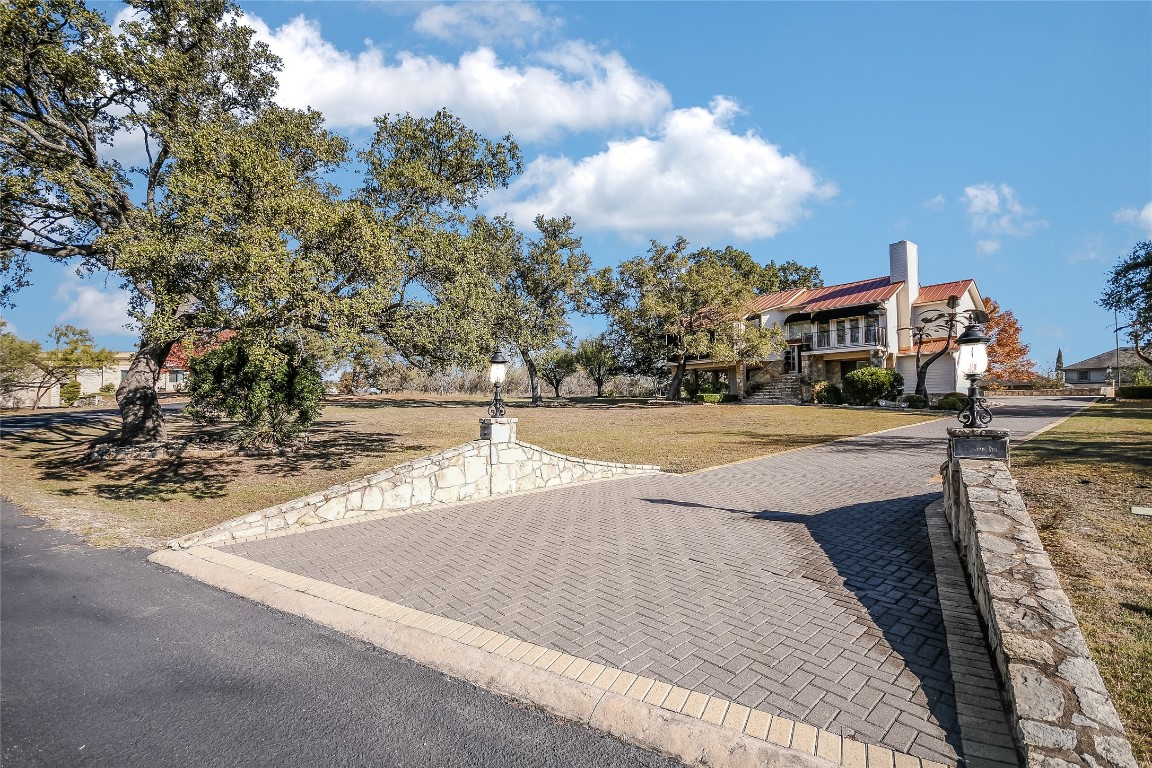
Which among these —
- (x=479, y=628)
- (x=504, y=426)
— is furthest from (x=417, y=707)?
(x=504, y=426)

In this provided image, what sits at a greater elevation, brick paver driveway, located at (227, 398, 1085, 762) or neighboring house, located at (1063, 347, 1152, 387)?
neighboring house, located at (1063, 347, 1152, 387)

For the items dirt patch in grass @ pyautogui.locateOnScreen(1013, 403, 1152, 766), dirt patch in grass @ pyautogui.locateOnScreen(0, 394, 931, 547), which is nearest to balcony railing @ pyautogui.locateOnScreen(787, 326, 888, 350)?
dirt patch in grass @ pyautogui.locateOnScreen(0, 394, 931, 547)

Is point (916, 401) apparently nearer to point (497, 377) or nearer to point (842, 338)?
point (842, 338)

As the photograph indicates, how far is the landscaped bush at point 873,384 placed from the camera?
25141mm

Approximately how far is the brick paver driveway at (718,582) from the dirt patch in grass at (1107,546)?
2.55 ft

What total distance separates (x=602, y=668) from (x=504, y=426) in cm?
570

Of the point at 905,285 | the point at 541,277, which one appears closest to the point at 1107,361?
the point at 905,285

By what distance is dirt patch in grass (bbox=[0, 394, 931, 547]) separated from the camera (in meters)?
7.59

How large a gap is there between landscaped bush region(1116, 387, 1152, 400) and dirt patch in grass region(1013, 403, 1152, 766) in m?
22.7

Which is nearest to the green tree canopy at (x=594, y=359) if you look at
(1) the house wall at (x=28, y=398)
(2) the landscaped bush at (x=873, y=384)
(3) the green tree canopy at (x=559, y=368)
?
(3) the green tree canopy at (x=559, y=368)

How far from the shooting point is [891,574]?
4.54 m

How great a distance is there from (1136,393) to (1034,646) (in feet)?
111

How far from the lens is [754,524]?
20.7 feet

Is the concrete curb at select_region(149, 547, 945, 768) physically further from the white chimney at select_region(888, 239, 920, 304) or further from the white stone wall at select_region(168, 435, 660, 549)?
the white chimney at select_region(888, 239, 920, 304)
